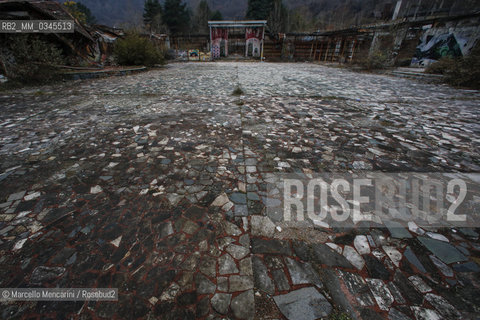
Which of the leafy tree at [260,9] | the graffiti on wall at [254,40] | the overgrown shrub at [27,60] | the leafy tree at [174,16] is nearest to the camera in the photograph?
the overgrown shrub at [27,60]

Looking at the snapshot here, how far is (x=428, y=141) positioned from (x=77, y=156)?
4566mm

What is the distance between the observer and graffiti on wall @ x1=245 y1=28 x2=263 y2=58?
73.4 ft

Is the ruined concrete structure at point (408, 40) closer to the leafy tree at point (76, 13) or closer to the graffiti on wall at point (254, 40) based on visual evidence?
the graffiti on wall at point (254, 40)

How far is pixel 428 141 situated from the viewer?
8.82 feet

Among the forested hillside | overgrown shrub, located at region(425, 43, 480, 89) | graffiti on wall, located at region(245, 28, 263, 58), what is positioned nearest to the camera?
overgrown shrub, located at region(425, 43, 480, 89)

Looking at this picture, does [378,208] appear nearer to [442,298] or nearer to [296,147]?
[442,298]

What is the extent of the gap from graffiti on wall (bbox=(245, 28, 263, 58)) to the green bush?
14.8 metres

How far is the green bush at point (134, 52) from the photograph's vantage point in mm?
Answer: 10320

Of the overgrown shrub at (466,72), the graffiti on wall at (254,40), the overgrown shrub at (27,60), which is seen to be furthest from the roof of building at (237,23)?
the overgrown shrub at (27,60)

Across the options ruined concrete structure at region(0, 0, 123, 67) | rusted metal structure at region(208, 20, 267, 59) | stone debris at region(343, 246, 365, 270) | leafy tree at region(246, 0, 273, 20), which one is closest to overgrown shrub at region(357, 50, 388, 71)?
rusted metal structure at region(208, 20, 267, 59)

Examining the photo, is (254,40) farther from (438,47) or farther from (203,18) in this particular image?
(203,18)

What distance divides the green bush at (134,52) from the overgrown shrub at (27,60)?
419 centimetres

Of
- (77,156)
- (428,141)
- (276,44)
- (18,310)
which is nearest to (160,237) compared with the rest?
(18,310)

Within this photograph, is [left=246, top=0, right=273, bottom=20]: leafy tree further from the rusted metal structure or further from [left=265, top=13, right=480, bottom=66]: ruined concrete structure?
[left=265, top=13, right=480, bottom=66]: ruined concrete structure
